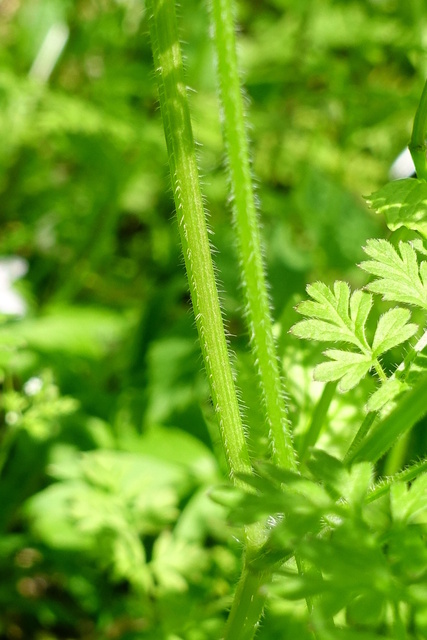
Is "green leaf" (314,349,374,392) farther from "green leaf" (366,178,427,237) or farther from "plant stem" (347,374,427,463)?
"green leaf" (366,178,427,237)

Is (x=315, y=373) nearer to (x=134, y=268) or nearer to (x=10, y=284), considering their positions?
(x=10, y=284)

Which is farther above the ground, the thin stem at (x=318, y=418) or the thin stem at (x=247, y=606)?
the thin stem at (x=318, y=418)

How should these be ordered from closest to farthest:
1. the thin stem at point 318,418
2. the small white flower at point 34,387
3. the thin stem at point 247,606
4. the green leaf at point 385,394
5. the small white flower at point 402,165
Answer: the green leaf at point 385,394, the thin stem at point 247,606, the thin stem at point 318,418, the small white flower at point 402,165, the small white flower at point 34,387

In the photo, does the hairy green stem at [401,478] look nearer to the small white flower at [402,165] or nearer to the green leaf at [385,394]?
the green leaf at [385,394]

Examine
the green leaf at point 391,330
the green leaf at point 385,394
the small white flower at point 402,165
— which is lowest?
the green leaf at point 385,394

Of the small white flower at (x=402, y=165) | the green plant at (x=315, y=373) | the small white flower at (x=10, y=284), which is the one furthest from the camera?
the small white flower at (x=10, y=284)

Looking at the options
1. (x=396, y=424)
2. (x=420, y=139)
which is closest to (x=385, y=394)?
(x=396, y=424)

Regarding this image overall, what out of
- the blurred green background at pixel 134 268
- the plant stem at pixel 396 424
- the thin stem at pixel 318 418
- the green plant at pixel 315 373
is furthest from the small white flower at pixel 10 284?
the plant stem at pixel 396 424
